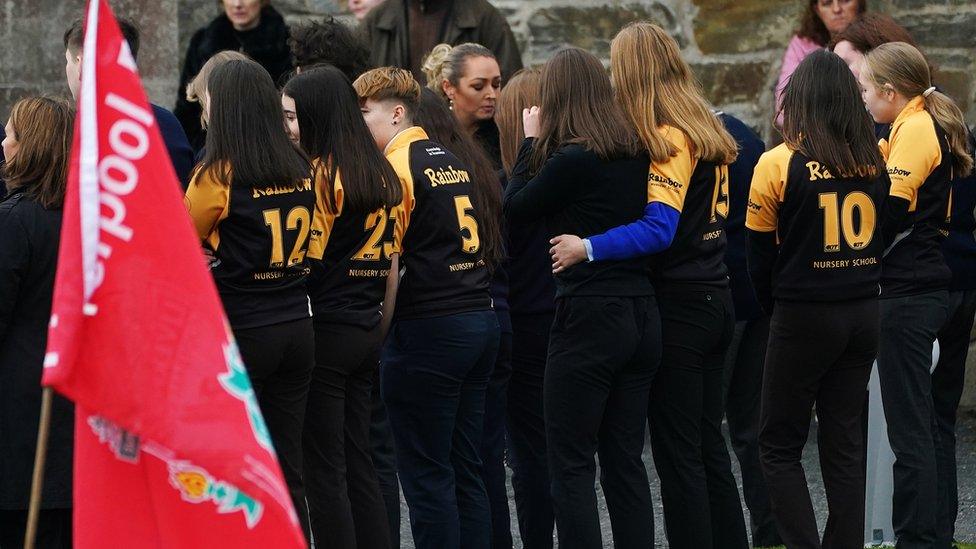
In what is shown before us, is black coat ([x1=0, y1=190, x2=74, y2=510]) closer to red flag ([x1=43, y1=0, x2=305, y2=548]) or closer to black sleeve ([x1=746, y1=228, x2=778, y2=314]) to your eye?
red flag ([x1=43, y1=0, x2=305, y2=548])

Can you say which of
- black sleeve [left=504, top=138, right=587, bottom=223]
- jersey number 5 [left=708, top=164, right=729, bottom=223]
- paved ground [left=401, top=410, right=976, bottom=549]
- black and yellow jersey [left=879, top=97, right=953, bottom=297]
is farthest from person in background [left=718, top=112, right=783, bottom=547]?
black sleeve [left=504, top=138, right=587, bottom=223]

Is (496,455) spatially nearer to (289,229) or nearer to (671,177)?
(671,177)

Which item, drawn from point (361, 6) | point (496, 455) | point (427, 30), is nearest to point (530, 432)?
point (496, 455)

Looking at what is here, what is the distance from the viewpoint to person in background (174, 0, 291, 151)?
7.55 metres

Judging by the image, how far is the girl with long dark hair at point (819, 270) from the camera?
4.92m

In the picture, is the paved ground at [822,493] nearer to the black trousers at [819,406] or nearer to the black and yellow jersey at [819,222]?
the black trousers at [819,406]

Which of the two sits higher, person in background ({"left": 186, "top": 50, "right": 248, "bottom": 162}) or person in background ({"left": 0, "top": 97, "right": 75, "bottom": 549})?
person in background ({"left": 186, "top": 50, "right": 248, "bottom": 162})

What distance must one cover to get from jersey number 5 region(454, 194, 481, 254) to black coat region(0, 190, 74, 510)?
1254 mm

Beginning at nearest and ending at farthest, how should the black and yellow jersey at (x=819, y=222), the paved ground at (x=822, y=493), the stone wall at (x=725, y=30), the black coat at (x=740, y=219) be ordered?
the black and yellow jersey at (x=819, y=222) < the black coat at (x=740, y=219) < the paved ground at (x=822, y=493) < the stone wall at (x=725, y=30)

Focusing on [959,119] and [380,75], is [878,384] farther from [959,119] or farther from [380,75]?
[380,75]

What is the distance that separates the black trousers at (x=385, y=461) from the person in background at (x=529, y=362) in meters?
0.45

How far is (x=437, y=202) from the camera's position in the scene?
16.0ft

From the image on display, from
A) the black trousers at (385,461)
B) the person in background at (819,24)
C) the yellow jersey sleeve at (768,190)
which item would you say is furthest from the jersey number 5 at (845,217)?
the person in background at (819,24)

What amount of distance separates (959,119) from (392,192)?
6.84 ft
